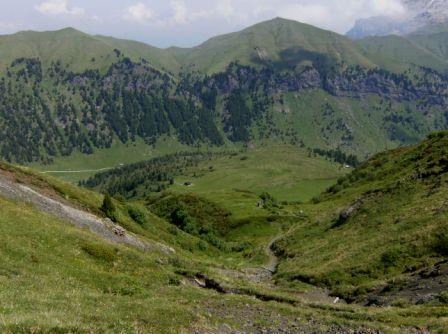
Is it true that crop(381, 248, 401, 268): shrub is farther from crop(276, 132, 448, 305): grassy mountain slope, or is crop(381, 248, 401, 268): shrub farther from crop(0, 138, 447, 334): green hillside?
crop(0, 138, 447, 334): green hillside

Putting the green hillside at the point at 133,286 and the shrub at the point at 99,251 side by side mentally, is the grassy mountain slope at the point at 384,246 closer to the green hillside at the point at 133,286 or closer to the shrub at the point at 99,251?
the green hillside at the point at 133,286

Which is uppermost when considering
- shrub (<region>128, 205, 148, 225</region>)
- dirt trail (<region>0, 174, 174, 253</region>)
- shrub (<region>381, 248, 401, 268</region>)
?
dirt trail (<region>0, 174, 174, 253</region>)

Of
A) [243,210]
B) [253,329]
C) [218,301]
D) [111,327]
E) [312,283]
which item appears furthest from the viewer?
[243,210]

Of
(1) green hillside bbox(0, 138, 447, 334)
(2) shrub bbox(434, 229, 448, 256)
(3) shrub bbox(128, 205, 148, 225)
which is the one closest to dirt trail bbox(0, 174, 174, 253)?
(1) green hillside bbox(0, 138, 447, 334)

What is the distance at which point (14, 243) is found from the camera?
3616 cm

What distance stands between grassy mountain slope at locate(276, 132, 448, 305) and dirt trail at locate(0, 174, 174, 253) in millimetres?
21176

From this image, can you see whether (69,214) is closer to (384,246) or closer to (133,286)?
(133,286)

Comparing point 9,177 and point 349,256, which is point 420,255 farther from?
point 9,177

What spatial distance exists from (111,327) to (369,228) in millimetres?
56687

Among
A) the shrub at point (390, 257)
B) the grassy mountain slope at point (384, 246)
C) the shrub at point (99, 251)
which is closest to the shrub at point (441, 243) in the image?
the grassy mountain slope at point (384, 246)

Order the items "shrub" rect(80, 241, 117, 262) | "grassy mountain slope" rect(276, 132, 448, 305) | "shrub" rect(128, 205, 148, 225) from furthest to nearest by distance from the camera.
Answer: "shrub" rect(128, 205, 148, 225), "grassy mountain slope" rect(276, 132, 448, 305), "shrub" rect(80, 241, 117, 262)

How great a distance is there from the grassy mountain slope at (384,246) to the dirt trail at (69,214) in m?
21.2

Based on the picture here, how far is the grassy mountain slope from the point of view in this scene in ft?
140

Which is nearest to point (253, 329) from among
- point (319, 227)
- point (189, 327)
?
point (189, 327)
